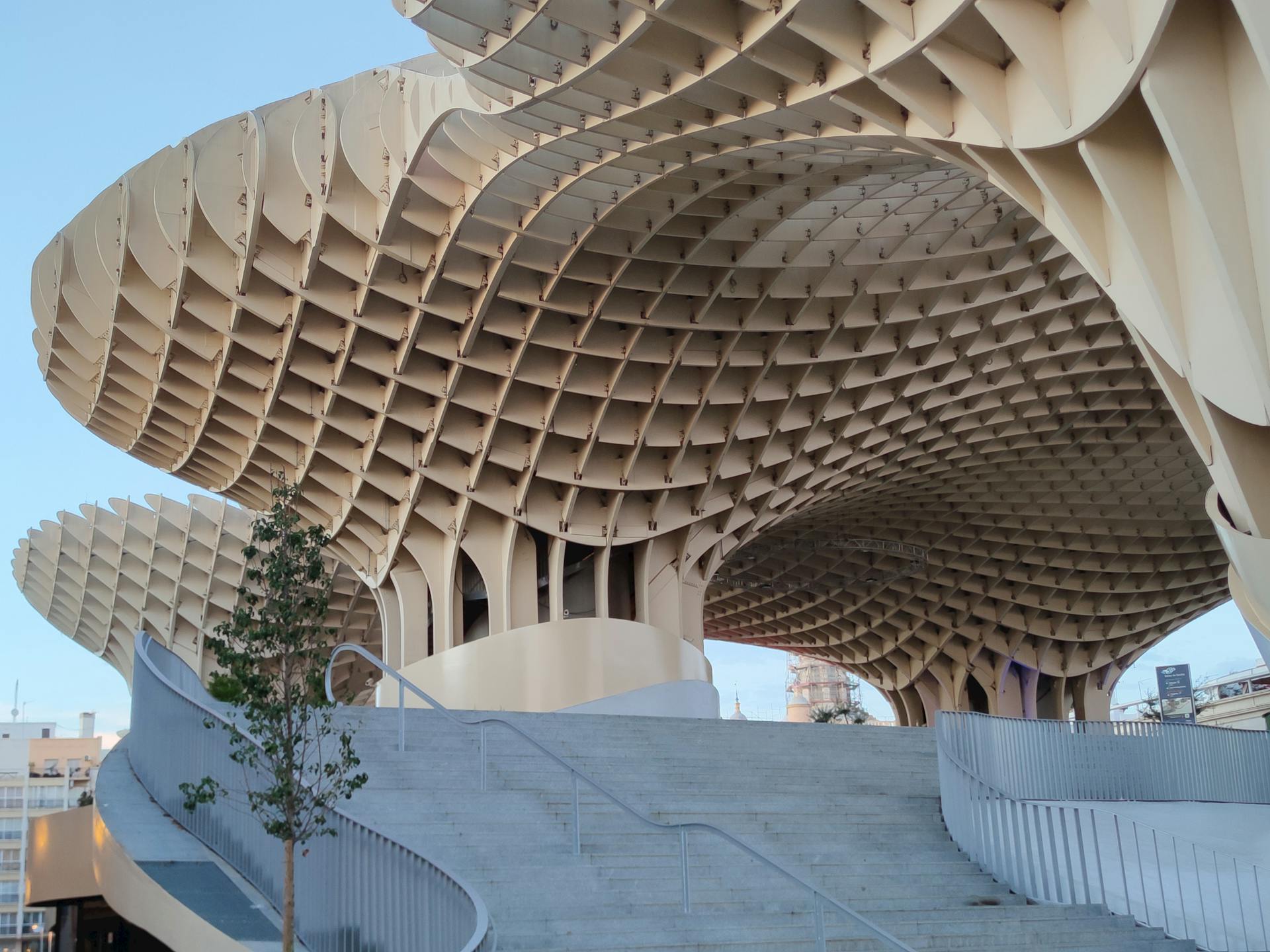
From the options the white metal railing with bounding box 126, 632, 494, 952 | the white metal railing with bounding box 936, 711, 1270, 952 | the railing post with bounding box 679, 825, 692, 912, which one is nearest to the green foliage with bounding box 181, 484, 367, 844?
the white metal railing with bounding box 126, 632, 494, 952

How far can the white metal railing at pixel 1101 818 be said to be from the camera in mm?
12531

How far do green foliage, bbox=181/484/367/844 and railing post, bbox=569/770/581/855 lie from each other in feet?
7.74

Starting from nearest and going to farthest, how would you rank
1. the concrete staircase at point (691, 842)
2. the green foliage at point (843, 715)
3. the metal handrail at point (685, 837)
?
the metal handrail at point (685, 837)
the concrete staircase at point (691, 842)
the green foliage at point (843, 715)

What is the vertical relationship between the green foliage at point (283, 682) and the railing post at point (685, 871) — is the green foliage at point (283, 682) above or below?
above

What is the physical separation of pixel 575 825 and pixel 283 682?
3378mm

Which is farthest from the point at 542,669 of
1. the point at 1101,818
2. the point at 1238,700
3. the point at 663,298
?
the point at 1238,700

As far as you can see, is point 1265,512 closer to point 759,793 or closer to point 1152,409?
point 759,793

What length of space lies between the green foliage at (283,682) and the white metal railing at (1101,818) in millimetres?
6699

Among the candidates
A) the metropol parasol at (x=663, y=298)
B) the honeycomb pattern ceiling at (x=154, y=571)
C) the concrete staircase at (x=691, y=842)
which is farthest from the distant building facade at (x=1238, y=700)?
the concrete staircase at (x=691, y=842)

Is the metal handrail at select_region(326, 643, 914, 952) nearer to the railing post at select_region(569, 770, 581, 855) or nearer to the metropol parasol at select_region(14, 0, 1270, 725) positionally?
the railing post at select_region(569, 770, 581, 855)

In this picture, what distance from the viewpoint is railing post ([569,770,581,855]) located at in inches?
490

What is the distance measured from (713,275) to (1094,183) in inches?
553

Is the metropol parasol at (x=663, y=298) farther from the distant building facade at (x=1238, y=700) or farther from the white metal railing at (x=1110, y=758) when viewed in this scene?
the distant building facade at (x=1238, y=700)

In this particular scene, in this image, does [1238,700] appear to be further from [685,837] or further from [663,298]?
[685,837]
